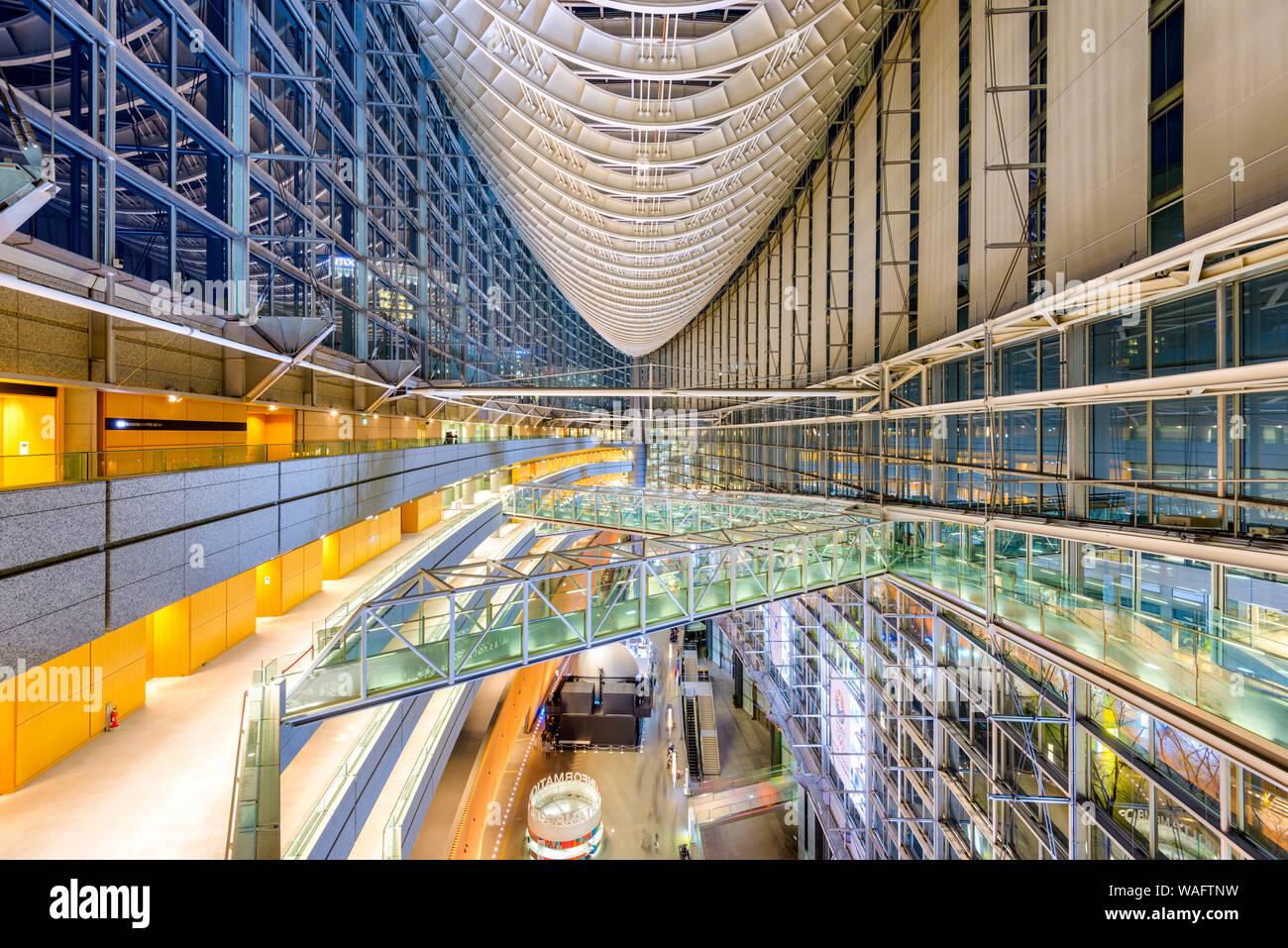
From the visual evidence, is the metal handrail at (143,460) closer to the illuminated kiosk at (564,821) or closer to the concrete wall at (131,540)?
the concrete wall at (131,540)

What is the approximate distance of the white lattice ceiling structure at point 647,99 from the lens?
11.9 meters

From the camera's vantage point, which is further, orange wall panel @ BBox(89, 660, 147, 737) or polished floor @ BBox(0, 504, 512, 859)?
orange wall panel @ BBox(89, 660, 147, 737)

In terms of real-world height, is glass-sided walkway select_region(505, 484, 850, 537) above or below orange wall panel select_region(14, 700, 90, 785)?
above

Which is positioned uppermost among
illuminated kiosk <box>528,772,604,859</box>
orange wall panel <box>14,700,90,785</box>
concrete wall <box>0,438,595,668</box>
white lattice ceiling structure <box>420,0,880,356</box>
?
white lattice ceiling structure <box>420,0,880,356</box>

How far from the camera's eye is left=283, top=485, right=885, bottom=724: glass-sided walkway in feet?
23.6

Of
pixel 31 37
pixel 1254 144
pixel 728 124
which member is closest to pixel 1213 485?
pixel 1254 144

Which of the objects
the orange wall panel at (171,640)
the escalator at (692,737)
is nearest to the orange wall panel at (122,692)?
the orange wall panel at (171,640)

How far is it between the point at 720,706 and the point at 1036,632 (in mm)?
20532

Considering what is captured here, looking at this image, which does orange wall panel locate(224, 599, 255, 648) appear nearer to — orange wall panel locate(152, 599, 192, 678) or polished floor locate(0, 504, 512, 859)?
orange wall panel locate(152, 599, 192, 678)

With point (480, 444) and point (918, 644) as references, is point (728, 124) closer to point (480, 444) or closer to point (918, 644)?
point (918, 644)

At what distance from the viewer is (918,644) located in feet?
43.8

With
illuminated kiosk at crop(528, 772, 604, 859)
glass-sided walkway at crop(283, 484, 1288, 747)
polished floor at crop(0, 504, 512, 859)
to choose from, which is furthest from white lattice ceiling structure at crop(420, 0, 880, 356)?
illuminated kiosk at crop(528, 772, 604, 859)

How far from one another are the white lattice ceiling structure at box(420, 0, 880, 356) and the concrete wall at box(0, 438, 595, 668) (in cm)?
1055

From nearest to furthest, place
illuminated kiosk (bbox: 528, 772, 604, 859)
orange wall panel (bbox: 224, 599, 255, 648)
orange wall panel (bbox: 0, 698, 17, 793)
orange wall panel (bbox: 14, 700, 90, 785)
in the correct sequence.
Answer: orange wall panel (bbox: 0, 698, 17, 793), orange wall panel (bbox: 14, 700, 90, 785), orange wall panel (bbox: 224, 599, 255, 648), illuminated kiosk (bbox: 528, 772, 604, 859)
